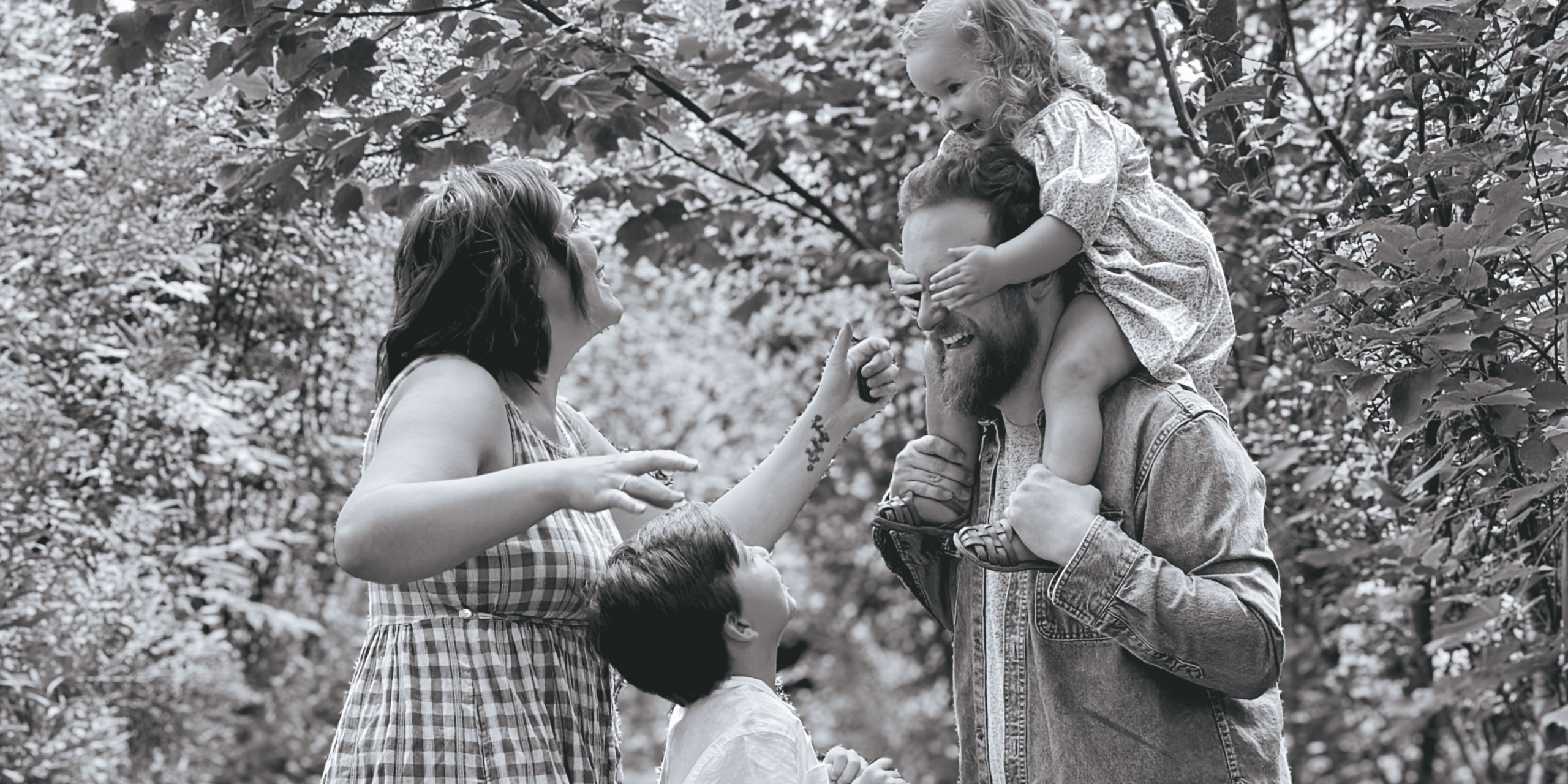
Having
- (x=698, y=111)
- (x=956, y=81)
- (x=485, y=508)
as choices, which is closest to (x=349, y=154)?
(x=698, y=111)

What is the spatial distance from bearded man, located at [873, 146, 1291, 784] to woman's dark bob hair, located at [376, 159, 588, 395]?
0.62 meters

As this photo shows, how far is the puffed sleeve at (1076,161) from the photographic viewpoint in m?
2.08

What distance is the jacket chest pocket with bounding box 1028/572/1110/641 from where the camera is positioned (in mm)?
1982

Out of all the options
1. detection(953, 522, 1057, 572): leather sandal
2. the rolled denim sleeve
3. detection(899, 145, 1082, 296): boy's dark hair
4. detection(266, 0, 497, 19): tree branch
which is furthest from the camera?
detection(266, 0, 497, 19): tree branch

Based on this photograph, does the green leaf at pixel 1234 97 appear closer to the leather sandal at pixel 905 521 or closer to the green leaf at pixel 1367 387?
the green leaf at pixel 1367 387

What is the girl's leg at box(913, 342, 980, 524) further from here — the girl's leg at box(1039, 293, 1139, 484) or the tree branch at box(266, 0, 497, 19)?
the tree branch at box(266, 0, 497, 19)

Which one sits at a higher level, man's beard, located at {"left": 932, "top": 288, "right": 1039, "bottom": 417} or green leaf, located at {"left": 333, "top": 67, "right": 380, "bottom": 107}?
man's beard, located at {"left": 932, "top": 288, "right": 1039, "bottom": 417}

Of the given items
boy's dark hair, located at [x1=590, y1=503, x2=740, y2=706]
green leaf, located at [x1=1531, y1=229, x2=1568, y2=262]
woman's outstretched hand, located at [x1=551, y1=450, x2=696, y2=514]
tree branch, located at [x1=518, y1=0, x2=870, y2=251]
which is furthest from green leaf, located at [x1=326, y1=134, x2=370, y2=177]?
green leaf, located at [x1=1531, y1=229, x2=1568, y2=262]

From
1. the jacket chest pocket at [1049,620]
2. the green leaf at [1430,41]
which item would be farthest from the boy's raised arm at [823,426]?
the green leaf at [1430,41]

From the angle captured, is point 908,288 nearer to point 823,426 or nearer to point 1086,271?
point 1086,271

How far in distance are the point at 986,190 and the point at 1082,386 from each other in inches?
14.7

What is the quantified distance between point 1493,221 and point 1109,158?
71cm

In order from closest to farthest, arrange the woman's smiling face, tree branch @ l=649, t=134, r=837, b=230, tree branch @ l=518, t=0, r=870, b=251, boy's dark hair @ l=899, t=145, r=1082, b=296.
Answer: boy's dark hair @ l=899, t=145, r=1082, b=296 → the woman's smiling face → tree branch @ l=518, t=0, r=870, b=251 → tree branch @ l=649, t=134, r=837, b=230

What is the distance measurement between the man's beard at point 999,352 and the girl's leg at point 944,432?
93 millimetres
